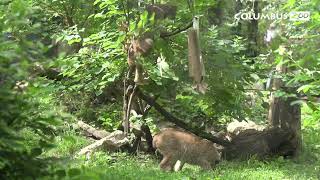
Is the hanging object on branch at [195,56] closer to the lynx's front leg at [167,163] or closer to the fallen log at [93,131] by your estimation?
the lynx's front leg at [167,163]

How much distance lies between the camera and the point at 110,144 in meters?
10.4

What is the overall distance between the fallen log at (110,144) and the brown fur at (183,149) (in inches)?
31.6

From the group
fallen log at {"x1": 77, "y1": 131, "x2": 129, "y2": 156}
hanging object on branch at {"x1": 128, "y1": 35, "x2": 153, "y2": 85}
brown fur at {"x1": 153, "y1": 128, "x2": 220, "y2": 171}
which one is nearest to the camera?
hanging object on branch at {"x1": 128, "y1": 35, "x2": 153, "y2": 85}

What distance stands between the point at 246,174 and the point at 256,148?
197 cm

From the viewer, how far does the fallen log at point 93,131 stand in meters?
11.7

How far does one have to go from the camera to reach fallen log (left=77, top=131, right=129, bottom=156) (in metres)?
10.2

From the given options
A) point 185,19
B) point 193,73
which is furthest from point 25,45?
point 185,19

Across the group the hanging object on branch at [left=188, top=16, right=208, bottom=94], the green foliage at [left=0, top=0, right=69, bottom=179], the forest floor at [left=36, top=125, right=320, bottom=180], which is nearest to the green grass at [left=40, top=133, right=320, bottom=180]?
the forest floor at [left=36, top=125, right=320, bottom=180]

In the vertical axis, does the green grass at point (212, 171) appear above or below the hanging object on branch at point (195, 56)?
below

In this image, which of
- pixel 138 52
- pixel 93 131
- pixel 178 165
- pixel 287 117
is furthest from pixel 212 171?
pixel 93 131

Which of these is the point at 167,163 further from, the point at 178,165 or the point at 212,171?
the point at 212,171

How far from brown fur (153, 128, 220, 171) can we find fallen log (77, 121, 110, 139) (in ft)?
6.59

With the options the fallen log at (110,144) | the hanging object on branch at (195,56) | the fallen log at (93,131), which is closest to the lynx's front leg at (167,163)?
the fallen log at (110,144)

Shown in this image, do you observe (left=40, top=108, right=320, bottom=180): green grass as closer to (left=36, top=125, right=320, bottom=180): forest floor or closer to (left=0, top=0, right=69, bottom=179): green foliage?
(left=36, top=125, right=320, bottom=180): forest floor
